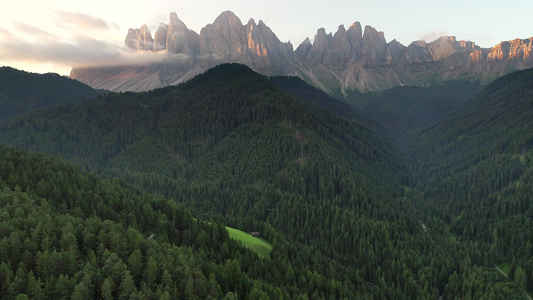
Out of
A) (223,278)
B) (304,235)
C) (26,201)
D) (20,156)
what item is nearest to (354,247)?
(304,235)

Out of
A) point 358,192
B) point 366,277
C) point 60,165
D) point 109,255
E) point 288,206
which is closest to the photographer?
point 109,255

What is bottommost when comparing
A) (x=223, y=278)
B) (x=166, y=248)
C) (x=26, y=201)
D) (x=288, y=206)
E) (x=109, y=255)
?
(x=288, y=206)

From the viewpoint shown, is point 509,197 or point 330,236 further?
point 509,197

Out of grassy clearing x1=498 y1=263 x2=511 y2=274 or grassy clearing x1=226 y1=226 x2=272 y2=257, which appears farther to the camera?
grassy clearing x1=498 y1=263 x2=511 y2=274

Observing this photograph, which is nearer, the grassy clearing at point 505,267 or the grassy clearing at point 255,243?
the grassy clearing at point 255,243

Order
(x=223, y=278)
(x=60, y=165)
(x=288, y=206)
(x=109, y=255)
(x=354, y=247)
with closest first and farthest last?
(x=109, y=255), (x=223, y=278), (x=60, y=165), (x=354, y=247), (x=288, y=206)

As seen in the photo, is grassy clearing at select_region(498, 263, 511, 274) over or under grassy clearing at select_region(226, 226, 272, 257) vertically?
under

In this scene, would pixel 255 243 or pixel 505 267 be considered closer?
pixel 255 243

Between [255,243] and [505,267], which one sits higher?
[255,243]

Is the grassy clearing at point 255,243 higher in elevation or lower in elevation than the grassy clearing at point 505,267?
higher

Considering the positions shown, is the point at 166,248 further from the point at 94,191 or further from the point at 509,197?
the point at 509,197

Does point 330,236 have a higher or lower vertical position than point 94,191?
lower
